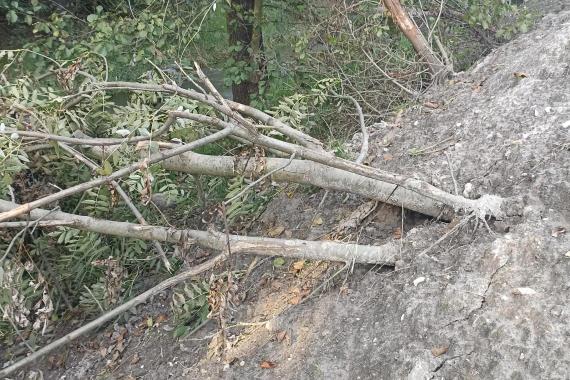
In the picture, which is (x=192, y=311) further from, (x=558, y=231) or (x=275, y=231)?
(x=558, y=231)

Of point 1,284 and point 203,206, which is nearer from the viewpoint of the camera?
point 1,284

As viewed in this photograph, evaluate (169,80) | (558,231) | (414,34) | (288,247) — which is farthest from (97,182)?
(414,34)

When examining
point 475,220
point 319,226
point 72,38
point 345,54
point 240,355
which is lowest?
point 240,355

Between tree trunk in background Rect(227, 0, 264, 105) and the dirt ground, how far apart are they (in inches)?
49.6

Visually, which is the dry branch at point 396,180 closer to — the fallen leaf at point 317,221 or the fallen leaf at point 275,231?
the fallen leaf at point 317,221

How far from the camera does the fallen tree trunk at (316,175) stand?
2.79 metres

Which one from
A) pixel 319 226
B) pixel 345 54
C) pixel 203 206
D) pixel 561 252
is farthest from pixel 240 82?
pixel 561 252

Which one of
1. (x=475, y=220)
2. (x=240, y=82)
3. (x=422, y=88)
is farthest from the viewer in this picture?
(x=240, y=82)

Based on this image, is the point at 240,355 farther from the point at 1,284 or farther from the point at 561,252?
the point at 561,252

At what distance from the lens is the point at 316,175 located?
2.85 metres

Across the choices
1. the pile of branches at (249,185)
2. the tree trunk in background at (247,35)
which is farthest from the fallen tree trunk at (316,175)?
the tree trunk in background at (247,35)

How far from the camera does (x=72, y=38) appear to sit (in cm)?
427

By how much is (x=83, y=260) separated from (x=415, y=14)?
2.99 m

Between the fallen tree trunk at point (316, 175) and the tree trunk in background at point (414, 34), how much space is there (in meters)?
1.64
